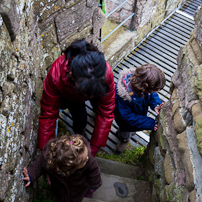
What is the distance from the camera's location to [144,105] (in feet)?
8.92

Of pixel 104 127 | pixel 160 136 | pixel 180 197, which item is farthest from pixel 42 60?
pixel 180 197

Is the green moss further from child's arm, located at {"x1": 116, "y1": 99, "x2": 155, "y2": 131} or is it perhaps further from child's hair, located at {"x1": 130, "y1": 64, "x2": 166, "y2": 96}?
child's hair, located at {"x1": 130, "y1": 64, "x2": 166, "y2": 96}

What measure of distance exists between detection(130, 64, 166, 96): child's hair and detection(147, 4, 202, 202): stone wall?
0.17 m

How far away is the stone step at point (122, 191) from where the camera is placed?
2.50 m

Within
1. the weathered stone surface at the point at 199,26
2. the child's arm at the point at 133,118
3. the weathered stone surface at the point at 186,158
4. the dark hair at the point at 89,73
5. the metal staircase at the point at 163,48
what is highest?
the weathered stone surface at the point at 199,26

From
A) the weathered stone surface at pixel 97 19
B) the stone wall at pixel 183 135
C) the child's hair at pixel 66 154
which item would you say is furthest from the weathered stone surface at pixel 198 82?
the weathered stone surface at pixel 97 19

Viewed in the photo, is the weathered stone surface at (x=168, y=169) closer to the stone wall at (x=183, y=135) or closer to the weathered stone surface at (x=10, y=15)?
the stone wall at (x=183, y=135)

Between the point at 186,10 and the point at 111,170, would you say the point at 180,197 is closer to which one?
the point at 111,170

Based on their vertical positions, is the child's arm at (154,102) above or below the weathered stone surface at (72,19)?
below

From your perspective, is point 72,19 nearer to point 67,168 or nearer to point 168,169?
point 67,168

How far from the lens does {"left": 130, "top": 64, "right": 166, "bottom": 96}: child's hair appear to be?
2.27 metres

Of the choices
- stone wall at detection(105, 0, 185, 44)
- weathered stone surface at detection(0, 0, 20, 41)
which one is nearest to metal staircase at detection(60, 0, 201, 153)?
stone wall at detection(105, 0, 185, 44)

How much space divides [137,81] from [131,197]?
128cm

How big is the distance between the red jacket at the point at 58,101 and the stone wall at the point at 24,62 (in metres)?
0.13
